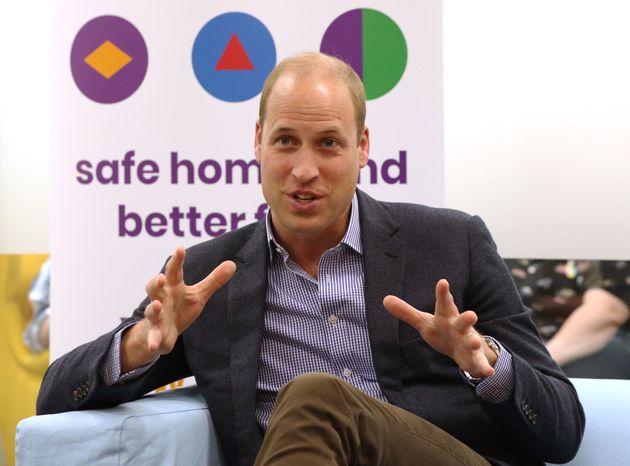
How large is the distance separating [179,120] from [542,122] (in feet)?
5.20

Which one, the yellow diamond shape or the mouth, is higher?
the yellow diamond shape

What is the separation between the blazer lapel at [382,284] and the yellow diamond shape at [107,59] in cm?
117

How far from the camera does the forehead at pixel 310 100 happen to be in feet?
7.49

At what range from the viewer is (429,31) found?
10.2 ft

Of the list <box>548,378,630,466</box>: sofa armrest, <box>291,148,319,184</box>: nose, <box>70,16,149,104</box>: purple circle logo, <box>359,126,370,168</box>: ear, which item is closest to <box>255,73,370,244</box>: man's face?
<box>291,148,319,184</box>: nose

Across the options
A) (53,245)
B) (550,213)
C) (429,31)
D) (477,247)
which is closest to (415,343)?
(477,247)

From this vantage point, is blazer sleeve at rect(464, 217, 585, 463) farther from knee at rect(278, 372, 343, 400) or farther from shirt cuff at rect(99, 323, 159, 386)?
shirt cuff at rect(99, 323, 159, 386)

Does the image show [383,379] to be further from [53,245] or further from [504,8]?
[504,8]

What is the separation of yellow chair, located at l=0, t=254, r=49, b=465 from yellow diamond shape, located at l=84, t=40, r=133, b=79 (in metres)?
1.44

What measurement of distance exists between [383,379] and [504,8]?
2.26 meters

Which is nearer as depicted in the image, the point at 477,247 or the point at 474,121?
the point at 477,247

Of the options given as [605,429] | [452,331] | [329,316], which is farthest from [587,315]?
[452,331]

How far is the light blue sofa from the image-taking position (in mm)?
2008

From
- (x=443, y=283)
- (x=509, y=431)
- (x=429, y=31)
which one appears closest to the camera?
(x=443, y=283)
